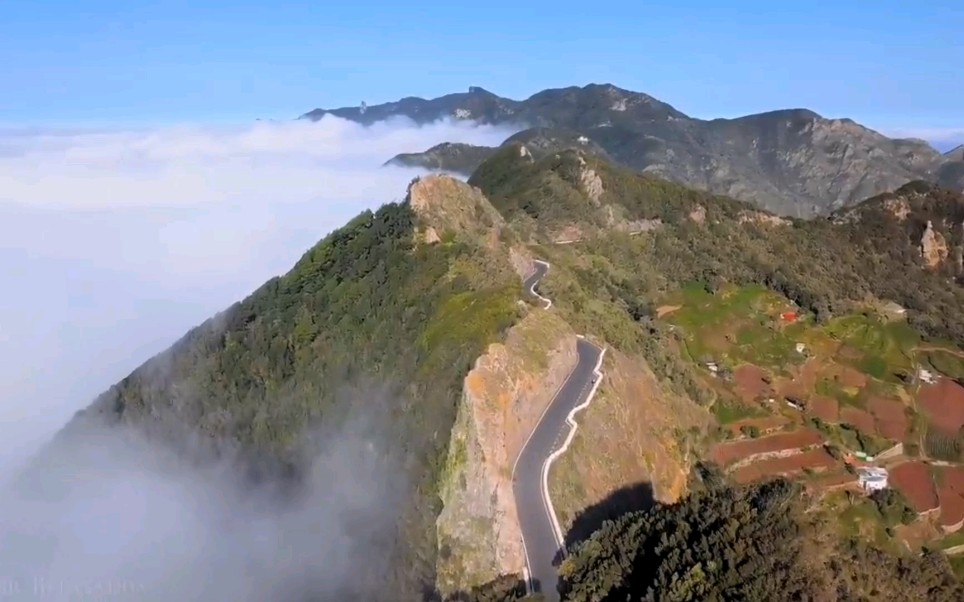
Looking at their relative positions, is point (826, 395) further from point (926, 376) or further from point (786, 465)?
point (786, 465)

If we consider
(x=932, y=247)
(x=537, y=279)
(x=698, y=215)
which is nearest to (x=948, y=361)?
(x=698, y=215)

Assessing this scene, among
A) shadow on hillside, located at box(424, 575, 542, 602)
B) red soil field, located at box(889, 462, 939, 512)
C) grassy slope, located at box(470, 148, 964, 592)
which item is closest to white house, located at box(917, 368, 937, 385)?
grassy slope, located at box(470, 148, 964, 592)

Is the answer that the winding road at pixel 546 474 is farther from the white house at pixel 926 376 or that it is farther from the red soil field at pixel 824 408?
the white house at pixel 926 376

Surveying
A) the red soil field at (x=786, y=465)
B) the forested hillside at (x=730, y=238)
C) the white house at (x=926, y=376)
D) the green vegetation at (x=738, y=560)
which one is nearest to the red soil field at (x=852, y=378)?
the white house at (x=926, y=376)

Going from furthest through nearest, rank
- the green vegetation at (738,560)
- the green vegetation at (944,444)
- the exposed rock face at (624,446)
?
the green vegetation at (944,444) → the exposed rock face at (624,446) → the green vegetation at (738,560)

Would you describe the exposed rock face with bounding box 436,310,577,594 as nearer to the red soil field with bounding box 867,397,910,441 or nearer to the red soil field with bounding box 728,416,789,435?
the red soil field with bounding box 728,416,789,435

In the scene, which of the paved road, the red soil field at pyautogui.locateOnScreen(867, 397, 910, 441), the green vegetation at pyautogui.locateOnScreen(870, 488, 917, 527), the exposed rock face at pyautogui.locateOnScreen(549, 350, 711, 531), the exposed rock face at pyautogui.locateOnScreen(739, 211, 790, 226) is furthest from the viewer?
the exposed rock face at pyautogui.locateOnScreen(739, 211, 790, 226)
